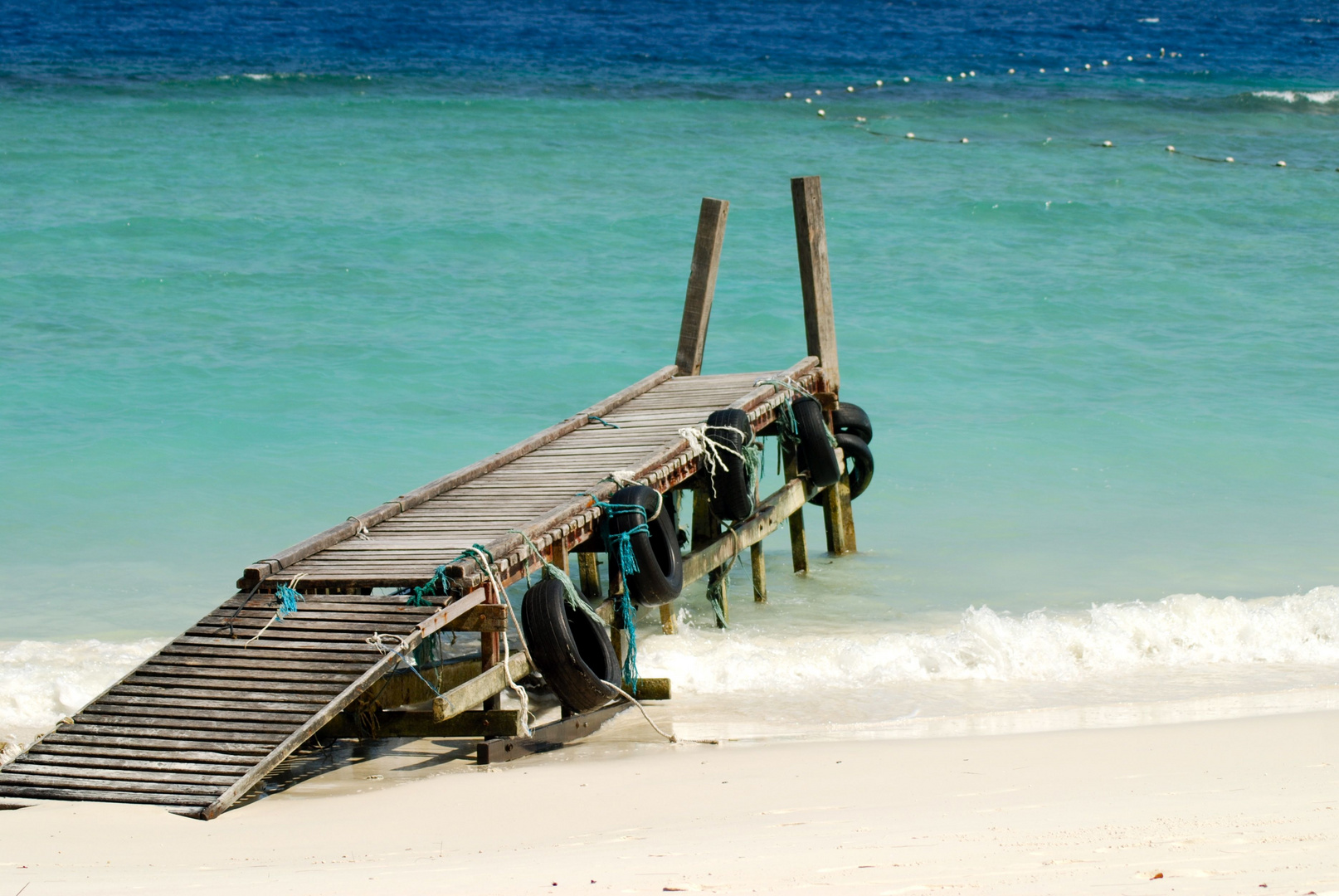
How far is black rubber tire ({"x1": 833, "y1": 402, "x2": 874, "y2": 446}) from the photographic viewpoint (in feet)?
38.5

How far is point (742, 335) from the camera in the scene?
19.4m

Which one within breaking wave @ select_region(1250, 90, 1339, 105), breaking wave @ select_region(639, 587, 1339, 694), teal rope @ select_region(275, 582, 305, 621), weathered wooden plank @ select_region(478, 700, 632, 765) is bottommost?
breaking wave @ select_region(639, 587, 1339, 694)

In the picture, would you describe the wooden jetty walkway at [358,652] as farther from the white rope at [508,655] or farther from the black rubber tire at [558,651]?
the black rubber tire at [558,651]

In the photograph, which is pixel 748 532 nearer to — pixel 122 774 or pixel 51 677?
pixel 51 677

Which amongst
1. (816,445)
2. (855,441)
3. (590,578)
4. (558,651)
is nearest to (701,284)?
(855,441)

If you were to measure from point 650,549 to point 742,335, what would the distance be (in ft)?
38.3

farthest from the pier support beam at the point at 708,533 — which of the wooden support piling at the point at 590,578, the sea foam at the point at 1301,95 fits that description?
the sea foam at the point at 1301,95

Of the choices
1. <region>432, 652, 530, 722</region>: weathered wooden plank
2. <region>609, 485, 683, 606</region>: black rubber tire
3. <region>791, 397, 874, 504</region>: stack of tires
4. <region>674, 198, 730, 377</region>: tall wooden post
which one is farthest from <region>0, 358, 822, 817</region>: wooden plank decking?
<region>674, 198, 730, 377</region>: tall wooden post

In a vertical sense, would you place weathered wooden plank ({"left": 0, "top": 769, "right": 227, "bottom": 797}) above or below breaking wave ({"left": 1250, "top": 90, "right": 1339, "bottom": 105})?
below

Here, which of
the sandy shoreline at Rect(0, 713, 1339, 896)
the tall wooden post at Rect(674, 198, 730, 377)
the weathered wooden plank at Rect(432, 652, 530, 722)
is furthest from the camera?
the tall wooden post at Rect(674, 198, 730, 377)

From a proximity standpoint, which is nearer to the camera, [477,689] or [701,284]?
[477,689]

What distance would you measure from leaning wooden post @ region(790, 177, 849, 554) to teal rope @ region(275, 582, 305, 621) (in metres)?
5.68

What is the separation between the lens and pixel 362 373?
1762 centimetres

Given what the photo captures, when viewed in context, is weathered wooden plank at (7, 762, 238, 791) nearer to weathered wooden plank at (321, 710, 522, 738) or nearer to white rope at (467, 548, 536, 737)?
weathered wooden plank at (321, 710, 522, 738)
